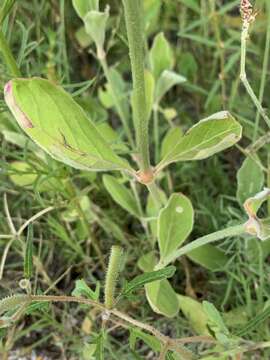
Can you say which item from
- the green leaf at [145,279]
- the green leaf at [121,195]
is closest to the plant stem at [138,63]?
the green leaf at [145,279]

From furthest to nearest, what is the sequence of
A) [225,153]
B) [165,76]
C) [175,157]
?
[225,153]
[165,76]
[175,157]

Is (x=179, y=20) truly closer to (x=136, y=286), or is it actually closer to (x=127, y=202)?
(x=127, y=202)

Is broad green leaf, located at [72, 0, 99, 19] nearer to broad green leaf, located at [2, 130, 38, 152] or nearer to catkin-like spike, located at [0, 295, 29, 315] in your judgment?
broad green leaf, located at [2, 130, 38, 152]

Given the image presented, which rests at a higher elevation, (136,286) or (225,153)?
(136,286)

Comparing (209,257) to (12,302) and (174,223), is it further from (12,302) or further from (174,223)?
(12,302)

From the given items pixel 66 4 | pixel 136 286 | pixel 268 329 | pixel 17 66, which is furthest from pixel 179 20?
pixel 136 286

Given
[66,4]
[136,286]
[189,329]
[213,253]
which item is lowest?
[189,329]

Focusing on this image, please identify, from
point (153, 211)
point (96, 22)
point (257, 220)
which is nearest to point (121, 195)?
point (153, 211)

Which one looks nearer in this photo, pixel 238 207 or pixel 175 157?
pixel 175 157
